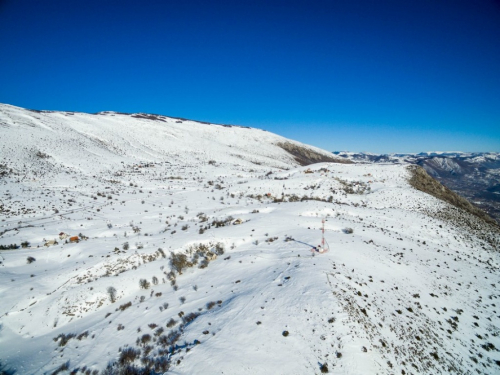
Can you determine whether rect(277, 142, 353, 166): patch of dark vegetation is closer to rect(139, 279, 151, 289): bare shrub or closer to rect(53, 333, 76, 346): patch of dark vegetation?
rect(139, 279, 151, 289): bare shrub

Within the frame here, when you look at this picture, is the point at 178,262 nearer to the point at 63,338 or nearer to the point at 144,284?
the point at 144,284

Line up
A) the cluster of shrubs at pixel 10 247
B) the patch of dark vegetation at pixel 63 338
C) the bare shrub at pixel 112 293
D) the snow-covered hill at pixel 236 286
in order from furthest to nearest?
the cluster of shrubs at pixel 10 247 → the bare shrub at pixel 112 293 → the patch of dark vegetation at pixel 63 338 → the snow-covered hill at pixel 236 286

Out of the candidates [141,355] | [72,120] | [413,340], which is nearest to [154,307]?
[141,355]

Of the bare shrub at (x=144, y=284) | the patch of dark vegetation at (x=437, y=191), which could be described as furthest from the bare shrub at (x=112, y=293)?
the patch of dark vegetation at (x=437, y=191)

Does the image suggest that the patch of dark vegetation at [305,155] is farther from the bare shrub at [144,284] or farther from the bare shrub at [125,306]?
the bare shrub at [125,306]

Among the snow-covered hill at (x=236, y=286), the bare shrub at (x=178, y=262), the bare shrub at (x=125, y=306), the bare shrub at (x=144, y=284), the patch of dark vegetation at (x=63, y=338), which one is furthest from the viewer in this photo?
the bare shrub at (x=178, y=262)
